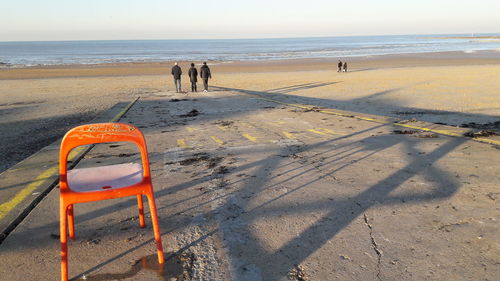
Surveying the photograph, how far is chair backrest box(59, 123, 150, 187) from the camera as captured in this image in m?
2.49

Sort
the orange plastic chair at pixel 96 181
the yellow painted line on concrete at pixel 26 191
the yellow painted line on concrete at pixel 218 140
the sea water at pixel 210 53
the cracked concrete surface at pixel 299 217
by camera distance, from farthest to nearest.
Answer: the sea water at pixel 210 53
the yellow painted line on concrete at pixel 218 140
the yellow painted line on concrete at pixel 26 191
the cracked concrete surface at pixel 299 217
the orange plastic chair at pixel 96 181

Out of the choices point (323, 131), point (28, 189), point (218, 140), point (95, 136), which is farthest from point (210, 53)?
point (95, 136)

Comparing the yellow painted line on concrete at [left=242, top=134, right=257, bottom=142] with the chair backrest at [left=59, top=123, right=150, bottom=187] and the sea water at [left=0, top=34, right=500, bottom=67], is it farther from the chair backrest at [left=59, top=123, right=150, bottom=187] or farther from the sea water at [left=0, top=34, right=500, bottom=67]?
the sea water at [left=0, top=34, right=500, bottom=67]

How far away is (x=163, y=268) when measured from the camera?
2.72m

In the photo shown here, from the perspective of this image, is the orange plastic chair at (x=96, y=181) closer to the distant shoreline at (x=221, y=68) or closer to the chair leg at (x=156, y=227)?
the chair leg at (x=156, y=227)

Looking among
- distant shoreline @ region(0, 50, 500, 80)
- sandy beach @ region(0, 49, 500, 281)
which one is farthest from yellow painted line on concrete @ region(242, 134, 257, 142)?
distant shoreline @ region(0, 50, 500, 80)

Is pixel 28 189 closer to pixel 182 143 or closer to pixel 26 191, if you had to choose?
pixel 26 191

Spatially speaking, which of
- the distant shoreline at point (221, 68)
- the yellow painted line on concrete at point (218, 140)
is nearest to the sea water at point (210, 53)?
the distant shoreline at point (221, 68)

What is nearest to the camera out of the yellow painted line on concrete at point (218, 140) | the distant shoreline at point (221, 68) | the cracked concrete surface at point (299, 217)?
the cracked concrete surface at point (299, 217)

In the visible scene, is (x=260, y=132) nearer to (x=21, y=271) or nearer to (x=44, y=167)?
(x=44, y=167)

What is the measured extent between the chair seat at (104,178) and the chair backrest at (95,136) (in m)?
0.12

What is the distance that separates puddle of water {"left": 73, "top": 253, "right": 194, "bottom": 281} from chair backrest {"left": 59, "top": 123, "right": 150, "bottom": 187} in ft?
2.40

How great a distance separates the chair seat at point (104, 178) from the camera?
2543mm

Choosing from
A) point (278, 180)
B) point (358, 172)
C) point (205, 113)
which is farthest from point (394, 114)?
point (278, 180)
